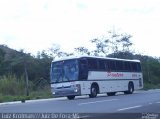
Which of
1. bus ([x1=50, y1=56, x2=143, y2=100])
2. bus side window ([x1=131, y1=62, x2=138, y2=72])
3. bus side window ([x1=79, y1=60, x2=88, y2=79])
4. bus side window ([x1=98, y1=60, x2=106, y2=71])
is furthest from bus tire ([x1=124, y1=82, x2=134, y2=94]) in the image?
bus side window ([x1=79, y1=60, x2=88, y2=79])

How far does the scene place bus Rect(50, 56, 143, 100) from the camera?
3274cm

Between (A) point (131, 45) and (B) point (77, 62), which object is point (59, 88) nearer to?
(B) point (77, 62)

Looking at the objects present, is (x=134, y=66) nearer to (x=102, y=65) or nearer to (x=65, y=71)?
(x=102, y=65)

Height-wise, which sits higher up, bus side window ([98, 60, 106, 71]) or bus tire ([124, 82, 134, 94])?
bus side window ([98, 60, 106, 71])

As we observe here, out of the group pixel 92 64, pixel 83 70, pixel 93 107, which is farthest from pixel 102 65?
pixel 93 107

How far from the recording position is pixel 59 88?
108 feet

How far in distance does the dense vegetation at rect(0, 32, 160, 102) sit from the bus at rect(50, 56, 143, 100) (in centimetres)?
352

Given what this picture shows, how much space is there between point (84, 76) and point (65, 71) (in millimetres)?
1400

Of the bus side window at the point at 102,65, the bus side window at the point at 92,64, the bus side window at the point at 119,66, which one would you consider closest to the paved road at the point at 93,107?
the bus side window at the point at 92,64

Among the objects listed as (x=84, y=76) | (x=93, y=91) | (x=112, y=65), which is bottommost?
(x=93, y=91)

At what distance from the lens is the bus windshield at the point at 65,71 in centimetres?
3294

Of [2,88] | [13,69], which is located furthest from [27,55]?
[2,88]

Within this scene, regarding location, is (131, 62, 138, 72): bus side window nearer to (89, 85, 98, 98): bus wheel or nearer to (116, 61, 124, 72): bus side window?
(116, 61, 124, 72): bus side window

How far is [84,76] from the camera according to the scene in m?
33.2
